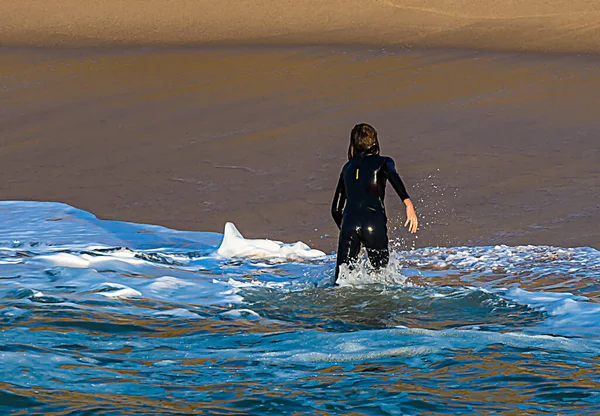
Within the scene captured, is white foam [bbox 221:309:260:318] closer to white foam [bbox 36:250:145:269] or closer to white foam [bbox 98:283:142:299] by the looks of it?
white foam [bbox 98:283:142:299]

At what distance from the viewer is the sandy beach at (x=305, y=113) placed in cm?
1052

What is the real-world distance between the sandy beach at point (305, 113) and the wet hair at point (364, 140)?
2.34m

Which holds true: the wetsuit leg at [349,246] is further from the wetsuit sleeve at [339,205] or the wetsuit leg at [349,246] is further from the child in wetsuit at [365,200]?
the wetsuit sleeve at [339,205]

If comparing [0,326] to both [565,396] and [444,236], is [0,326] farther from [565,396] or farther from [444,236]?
[444,236]

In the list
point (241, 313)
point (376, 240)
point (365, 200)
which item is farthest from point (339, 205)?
point (241, 313)

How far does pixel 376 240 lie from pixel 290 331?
1605mm

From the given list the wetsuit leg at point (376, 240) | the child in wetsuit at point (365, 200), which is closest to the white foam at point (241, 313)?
the child in wetsuit at point (365, 200)

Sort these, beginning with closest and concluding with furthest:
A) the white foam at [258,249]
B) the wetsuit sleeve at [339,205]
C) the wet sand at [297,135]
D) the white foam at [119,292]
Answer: the white foam at [119,292]
the wetsuit sleeve at [339,205]
the white foam at [258,249]
the wet sand at [297,135]

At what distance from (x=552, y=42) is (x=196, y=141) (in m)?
11.1

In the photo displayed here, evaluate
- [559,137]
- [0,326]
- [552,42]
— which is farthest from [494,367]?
[552,42]

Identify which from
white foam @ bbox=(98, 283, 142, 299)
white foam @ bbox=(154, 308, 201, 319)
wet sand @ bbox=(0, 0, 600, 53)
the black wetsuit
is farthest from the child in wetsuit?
wet sand @ bbox=(0, 0, 600, 53)

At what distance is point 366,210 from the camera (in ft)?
23.3

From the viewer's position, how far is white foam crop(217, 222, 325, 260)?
28.3ft

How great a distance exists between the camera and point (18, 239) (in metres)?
8.97
